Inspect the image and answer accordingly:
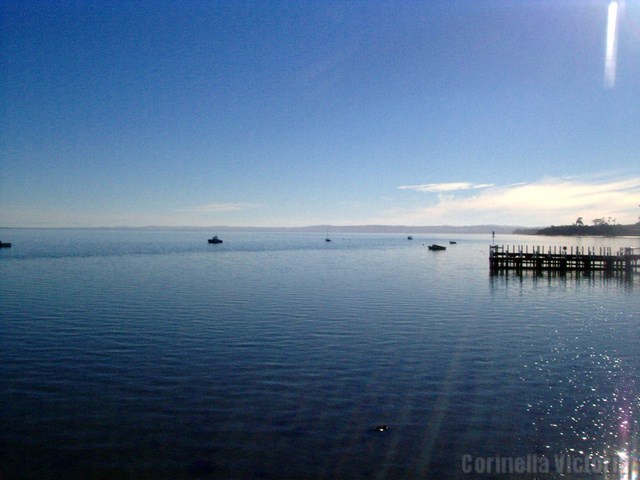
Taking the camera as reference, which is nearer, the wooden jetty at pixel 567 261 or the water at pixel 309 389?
the water at pixel 309 389

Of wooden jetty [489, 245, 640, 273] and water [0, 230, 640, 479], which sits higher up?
wooden jetty [489, 245, 640, 273]

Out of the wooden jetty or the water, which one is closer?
the water

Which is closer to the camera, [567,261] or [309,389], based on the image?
[309,389]

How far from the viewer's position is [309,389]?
17031 mm

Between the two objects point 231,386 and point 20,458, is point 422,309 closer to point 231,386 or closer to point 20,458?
point 231,386

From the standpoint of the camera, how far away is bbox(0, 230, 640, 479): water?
40.2 ft

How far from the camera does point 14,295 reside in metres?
40.2

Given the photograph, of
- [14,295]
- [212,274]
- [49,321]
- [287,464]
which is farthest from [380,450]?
[212,274]

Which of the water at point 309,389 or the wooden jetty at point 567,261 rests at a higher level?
the wooden jetty at point 567,261

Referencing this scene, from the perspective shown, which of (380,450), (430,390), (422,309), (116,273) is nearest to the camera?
(380,450)

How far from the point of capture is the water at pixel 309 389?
1224 centimetres

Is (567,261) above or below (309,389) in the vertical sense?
above

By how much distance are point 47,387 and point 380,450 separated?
39.3 feet

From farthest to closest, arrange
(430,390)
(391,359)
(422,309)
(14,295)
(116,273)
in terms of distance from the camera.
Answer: (116,273) → (14,295) → (422,309) → (391,359) → (430,390)
